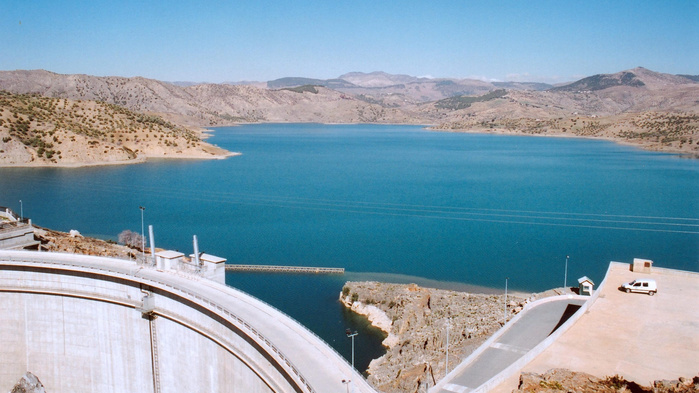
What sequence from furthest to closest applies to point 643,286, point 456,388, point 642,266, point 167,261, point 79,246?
point 79,246 < point 167,261 < point 642,266 < point 643,286 < point 456,388

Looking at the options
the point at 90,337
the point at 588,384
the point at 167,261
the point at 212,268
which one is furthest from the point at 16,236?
the point at 588,384

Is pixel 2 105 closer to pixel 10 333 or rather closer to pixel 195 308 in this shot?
pixel 10 333

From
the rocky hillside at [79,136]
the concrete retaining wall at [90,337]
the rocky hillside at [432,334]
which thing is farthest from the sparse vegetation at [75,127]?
the rocky hillside at [432,334]

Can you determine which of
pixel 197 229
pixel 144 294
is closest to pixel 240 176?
pixel 197 229

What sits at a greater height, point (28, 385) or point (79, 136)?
point (79, 136)

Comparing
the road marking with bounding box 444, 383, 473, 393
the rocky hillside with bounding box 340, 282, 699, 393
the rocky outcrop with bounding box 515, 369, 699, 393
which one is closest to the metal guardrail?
the road marking with bounding box 444, 383, 473, 393

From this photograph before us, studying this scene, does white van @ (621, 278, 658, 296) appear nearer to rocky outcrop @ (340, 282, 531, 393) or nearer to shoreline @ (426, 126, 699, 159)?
rocky outcrop @ (340, 282, 531, 393)

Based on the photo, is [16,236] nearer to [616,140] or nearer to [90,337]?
[90,337]
